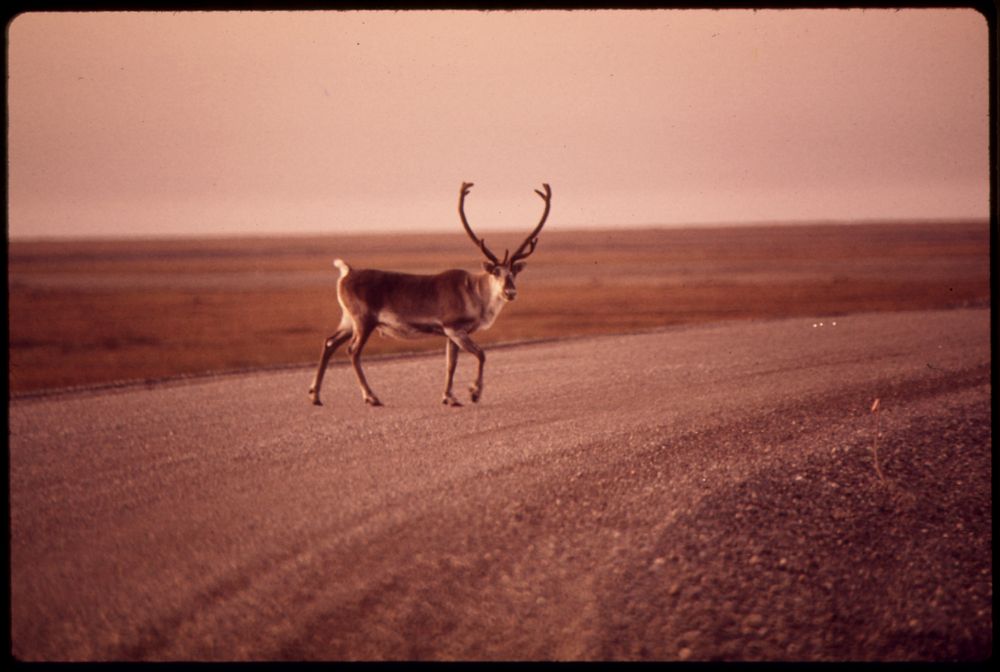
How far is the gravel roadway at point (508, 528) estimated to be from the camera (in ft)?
15.3

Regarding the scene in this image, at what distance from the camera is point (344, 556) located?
5512 millimetres

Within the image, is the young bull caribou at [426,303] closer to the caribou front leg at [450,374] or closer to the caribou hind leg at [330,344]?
the caribou front leg at [450,374]

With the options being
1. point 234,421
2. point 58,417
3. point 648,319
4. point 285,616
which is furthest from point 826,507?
point 648,319

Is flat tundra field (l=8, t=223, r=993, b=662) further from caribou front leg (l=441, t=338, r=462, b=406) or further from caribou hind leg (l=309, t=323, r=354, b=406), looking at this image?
caribou hind leg (l=309, t=323, r=354, b=406)

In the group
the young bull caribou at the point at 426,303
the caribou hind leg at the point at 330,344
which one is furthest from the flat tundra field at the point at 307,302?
the young bull caribou at the point at 426,303

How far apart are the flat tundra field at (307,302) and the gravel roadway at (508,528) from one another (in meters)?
6.06

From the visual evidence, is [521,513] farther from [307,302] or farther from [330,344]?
[307,302]

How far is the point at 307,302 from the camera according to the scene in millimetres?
37688

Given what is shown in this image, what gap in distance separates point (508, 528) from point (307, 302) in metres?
32.9

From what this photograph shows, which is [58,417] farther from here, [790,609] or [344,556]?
[790,609]

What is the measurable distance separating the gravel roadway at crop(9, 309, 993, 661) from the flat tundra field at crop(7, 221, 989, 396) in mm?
6058

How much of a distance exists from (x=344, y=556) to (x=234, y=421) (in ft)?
14.3

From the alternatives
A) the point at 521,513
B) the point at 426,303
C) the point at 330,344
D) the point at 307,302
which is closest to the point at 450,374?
the point at 426,303

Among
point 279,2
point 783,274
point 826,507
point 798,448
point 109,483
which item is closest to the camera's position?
point 279,2
